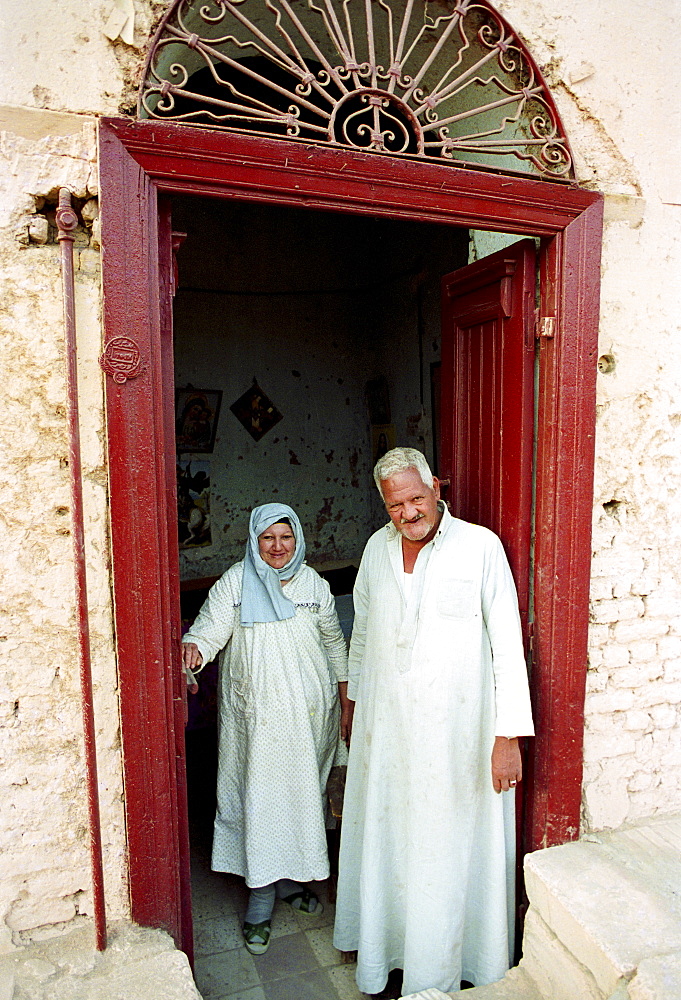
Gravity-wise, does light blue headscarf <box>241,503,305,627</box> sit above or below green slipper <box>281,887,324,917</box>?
above

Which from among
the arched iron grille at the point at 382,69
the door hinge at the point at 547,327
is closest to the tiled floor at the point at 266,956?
the door hinge at the point at 547,327

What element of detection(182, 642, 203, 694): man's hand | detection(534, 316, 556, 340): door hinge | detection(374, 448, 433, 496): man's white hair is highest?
detection(534, 316, 556, 340): door hinge

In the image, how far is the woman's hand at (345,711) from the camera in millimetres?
3371

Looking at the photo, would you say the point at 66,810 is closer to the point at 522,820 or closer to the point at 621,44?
the point at 522,820

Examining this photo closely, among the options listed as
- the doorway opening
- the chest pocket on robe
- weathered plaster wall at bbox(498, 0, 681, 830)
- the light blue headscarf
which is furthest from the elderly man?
the doorway opening

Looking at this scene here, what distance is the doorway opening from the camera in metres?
5.66

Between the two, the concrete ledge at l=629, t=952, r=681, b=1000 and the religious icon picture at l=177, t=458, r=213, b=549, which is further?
the religious icon picture at l=177, t=458, r=213, b=549

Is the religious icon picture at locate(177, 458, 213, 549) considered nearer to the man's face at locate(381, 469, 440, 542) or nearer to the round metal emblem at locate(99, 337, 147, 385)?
the man's face at locate(381, 469, 440, 542)

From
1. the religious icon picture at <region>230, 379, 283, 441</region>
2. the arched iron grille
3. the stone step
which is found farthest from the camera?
the religious icon picture at <region>230, 379, 283, 441</region>

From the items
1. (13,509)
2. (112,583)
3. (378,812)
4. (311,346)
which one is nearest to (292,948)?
(378,812)

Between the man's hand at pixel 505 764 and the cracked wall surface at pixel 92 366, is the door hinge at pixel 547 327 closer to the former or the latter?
the cracked wall surface at pixel 92 366

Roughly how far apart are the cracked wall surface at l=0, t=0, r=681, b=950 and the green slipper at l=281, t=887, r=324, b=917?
1.39m


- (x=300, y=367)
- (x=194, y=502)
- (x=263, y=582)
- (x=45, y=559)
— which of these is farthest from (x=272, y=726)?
(x=300, y=367)

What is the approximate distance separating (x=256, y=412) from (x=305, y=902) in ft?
12.2
